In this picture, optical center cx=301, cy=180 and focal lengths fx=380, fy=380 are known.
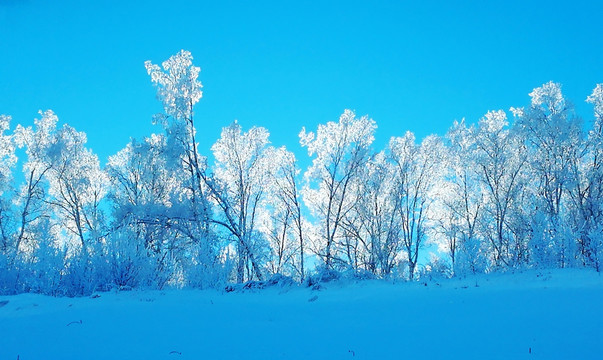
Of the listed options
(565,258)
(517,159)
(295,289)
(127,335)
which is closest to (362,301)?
(295,289)

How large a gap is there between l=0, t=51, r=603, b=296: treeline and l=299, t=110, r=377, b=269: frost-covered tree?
0.07 meters

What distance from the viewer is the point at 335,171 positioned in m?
19.7

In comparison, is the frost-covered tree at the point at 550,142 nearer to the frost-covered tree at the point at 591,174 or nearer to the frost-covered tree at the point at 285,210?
the frost-covered tree at the point at 591,174

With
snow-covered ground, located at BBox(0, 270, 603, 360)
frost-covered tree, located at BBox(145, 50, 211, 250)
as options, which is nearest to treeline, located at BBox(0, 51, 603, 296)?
frost-covered tree, located at BBox(145, 50, 211, 250)

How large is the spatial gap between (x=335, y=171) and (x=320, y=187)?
152 cm

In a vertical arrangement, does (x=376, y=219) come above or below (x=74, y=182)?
below

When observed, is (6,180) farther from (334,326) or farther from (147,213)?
(334,326)

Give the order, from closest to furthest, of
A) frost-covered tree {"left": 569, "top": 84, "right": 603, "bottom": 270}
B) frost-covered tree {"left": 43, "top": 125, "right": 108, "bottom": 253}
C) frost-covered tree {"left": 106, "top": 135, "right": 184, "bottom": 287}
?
frost-covered tree {"left": 106, "top": 135, "right": 184, "bottom": 287} → frost-covered tree {"left": 569, "top": 84, "right": 603, "bottom": 270} → frost-covered tree {"left": 43, "top": 125, "right": 108, "bottom": 253}

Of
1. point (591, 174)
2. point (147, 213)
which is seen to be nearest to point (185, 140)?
point (147, 213)

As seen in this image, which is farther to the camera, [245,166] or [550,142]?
[245,166]

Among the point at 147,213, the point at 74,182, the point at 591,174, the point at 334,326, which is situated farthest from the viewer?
the point at 74,182

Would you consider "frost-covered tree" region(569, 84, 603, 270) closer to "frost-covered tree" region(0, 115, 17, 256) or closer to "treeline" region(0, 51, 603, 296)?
"treeline" region(0, 51, 603, 296)

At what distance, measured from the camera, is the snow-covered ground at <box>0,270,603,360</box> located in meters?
3.25

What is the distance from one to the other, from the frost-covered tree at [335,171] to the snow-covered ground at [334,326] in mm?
13297
